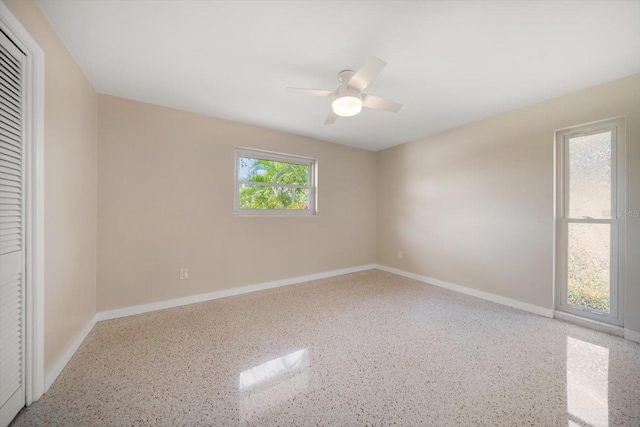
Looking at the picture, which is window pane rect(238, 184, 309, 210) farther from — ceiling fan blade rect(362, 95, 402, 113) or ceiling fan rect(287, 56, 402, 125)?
ceiling fan blade rect(362, 95, 402, 113)

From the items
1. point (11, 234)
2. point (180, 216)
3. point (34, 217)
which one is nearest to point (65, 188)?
point (34, 217)

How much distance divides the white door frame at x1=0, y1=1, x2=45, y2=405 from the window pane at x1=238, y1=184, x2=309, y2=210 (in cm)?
197

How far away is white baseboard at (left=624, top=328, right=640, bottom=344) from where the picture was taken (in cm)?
200

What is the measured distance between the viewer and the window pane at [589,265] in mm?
2256

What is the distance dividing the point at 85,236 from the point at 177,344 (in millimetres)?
1308

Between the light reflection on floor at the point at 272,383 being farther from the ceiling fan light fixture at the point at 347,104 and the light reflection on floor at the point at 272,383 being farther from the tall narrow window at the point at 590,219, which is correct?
the tall narrow window at the point at 590,219

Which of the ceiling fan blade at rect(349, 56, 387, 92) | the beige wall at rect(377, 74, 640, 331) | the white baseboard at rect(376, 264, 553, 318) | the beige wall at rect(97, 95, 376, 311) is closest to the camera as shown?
the ceiling fan blade at rect(349, 56, 387, 92)

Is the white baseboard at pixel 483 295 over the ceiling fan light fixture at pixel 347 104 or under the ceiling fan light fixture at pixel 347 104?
under

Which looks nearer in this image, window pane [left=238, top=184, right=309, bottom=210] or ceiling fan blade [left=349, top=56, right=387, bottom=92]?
ceiling fan blade [left=349, top=56, right=387, bottom=92]

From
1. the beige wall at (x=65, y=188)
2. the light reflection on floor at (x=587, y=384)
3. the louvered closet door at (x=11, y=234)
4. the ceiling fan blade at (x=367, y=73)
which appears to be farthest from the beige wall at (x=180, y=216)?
the light reflection on floor at (x=587, y=384)

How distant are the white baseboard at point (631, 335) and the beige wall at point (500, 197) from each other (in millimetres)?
49

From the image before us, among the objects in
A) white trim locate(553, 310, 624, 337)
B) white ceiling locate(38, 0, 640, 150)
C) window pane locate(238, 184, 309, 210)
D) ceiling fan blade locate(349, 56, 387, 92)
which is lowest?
white trim locate(553, 310, 624, 337)

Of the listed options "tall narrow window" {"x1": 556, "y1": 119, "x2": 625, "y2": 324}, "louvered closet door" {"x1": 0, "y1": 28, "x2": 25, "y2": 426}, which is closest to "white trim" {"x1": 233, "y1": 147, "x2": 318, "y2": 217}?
"louvered closet door" {"x1": 0, "y1": 28, "x2": 25, "y2": 426}

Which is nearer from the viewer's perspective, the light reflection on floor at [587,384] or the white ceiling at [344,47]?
the light reflection on floor at [587,384]
